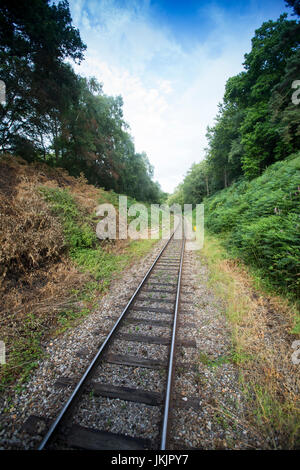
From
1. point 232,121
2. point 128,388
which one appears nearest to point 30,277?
point 128,388

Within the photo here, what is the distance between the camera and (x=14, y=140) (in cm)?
904

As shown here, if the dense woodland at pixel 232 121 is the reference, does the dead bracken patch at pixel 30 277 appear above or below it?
below

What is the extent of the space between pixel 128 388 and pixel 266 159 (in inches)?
636

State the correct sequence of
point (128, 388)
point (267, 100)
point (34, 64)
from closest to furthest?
point (128, 388)
point (34, 64)
point (267, 100)

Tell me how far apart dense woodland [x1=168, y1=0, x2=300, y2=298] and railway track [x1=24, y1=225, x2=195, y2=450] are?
3.07 meters

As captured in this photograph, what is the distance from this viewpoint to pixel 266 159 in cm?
1275

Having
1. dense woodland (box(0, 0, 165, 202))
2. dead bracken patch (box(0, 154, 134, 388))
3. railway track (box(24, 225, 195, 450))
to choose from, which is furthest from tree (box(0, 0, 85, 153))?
A: railway track (box(24, 225, 195, 450))

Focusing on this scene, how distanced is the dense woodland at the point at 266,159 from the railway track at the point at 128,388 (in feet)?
10.1

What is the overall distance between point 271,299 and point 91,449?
447 centimetres

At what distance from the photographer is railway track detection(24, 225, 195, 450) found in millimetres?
1827

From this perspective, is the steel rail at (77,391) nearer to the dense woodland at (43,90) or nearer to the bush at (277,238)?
the bush at (277,238)

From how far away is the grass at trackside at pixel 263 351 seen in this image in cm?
202

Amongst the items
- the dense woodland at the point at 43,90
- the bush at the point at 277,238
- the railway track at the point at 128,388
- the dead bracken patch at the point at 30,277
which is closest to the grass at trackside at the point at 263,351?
the bush at the point at 277,238

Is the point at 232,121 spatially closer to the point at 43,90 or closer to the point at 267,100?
the point at 267,100
